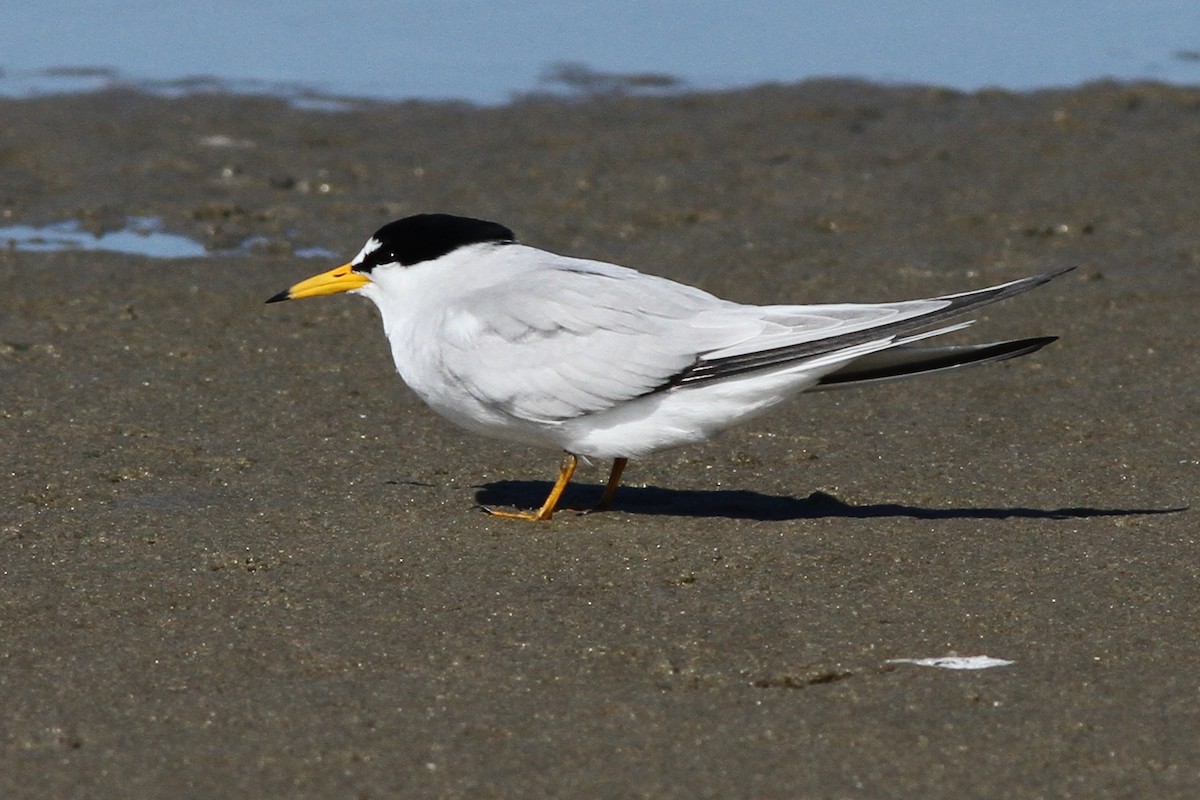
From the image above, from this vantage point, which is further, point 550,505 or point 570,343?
point 550,505

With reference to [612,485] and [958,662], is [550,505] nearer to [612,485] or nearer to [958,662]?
[612,485]

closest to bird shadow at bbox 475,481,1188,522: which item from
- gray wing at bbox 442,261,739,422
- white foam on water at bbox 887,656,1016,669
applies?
gray wing at bbox 442,261,739,422

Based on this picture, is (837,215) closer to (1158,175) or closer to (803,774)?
(1158,175)

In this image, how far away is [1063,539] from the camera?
17.1 feet

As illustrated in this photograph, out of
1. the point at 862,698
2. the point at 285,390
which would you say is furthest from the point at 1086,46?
the point at 862,698

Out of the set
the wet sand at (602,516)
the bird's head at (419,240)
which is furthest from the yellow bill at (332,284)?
the wet sand at (602,516)

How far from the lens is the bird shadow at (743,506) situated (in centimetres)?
552

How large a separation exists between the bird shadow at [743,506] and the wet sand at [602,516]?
31 mm

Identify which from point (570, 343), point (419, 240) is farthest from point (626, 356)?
point (419, 240)

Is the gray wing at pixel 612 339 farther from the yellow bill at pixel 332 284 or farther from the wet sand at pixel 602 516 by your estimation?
the yellow bill at pixel 332 284

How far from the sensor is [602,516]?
18.2 feet

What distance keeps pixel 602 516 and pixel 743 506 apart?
475 millimetres

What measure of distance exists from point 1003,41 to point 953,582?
9.35 meters

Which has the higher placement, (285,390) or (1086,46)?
(1086,46)
